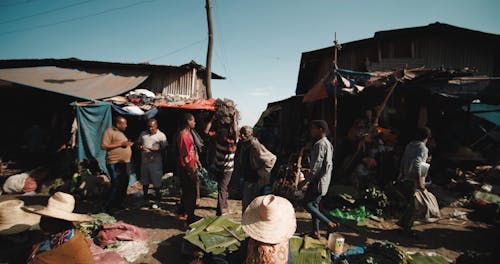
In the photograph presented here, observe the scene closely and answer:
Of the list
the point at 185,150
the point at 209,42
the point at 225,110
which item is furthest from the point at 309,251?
the point at 209,42

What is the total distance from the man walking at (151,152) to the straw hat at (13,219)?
2.27m

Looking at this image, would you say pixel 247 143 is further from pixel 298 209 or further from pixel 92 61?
pixel 92 61

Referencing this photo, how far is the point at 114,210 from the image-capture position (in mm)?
5301

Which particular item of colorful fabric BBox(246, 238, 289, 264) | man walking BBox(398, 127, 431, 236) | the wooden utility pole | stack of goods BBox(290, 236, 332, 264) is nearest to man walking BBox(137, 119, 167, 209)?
stack of goods BBox(290, 236, 332, 264)

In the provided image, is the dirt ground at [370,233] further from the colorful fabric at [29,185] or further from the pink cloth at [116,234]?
the colorful fabric at [29,185]

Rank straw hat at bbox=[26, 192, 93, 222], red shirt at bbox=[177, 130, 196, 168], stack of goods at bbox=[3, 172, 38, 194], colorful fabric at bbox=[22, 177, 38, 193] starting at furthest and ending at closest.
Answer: colorful fabric at bbox=[22, 177, 38, 193] → stack of goods at bbox=[3, 172, 38, 194] → red shirt at bbox=[177, 130, 196, 168] → straw hat at bbox=[26, 192, 93, 222]

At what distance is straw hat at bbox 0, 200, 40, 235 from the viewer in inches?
152

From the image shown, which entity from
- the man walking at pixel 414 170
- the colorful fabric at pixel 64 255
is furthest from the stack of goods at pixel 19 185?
the man walking at pixel 414 170

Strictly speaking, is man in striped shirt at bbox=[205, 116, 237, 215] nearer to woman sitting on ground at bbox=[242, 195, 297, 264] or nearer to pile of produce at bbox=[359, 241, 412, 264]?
woman sitting on ground at bbox=[242, 195, 297, 264]

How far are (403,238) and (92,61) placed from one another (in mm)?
14694

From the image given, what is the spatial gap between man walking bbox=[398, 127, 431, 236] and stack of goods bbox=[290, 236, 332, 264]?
6.39 ft

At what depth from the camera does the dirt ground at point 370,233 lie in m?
3.93

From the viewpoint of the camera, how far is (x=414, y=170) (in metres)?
4.12

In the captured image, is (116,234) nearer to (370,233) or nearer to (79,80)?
(370,233)
